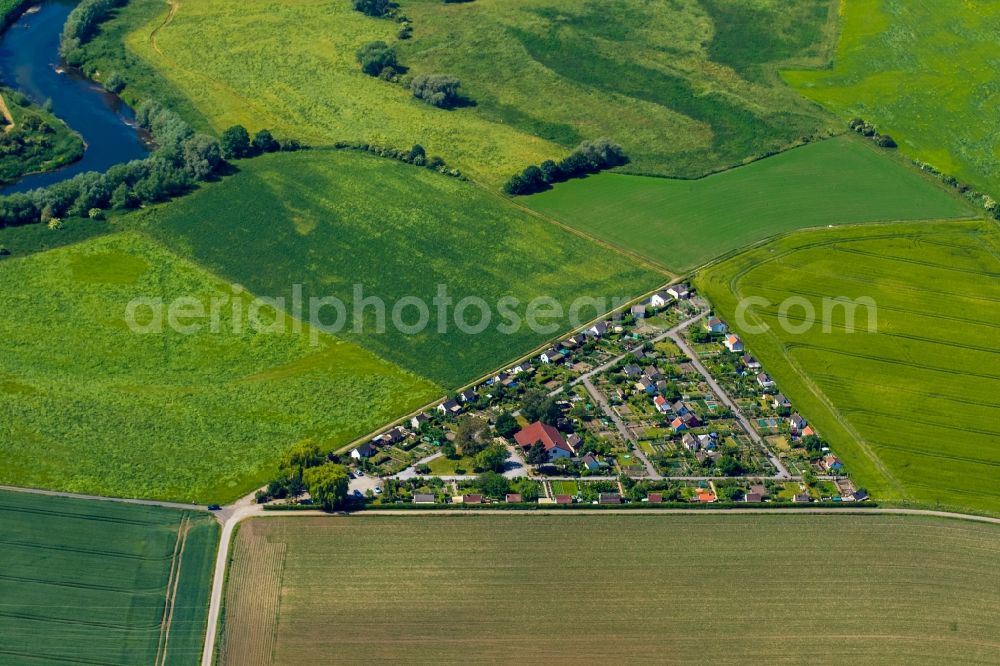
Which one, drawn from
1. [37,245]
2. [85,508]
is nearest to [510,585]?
[85,508]

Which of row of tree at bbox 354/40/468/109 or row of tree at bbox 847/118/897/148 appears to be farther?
row of tree at bbox 354/40/468/109

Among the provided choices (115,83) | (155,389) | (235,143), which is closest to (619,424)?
(155,389)

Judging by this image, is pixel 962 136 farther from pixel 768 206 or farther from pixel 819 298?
pixel 819 298

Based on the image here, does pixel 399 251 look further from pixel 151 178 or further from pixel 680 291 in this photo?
pixel 151 178

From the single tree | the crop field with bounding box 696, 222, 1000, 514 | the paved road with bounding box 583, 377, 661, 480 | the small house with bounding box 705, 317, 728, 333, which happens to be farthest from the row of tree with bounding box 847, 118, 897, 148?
the single tree

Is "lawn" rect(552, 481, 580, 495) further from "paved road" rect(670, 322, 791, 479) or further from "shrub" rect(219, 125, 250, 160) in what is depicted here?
"shrub" rect(219, 125, 250, 160)

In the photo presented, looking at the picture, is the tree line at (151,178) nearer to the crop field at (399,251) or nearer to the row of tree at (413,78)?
the crop field at (399,251)
